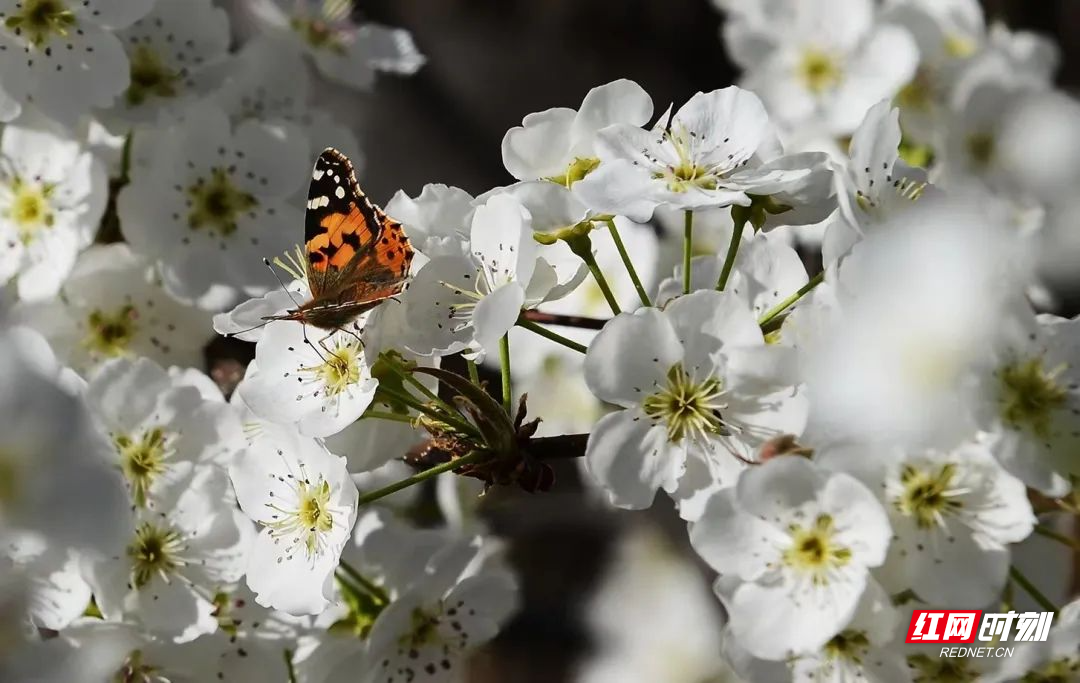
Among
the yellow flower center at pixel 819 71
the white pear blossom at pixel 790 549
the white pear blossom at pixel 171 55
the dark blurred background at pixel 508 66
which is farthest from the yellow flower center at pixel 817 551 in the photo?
the dark blurred background at pixel 508 66

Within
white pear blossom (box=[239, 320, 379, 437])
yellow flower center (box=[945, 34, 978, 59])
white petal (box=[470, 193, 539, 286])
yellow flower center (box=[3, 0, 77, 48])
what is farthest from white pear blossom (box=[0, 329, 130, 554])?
yellow flower center (box=[945, 34, 978, 59])

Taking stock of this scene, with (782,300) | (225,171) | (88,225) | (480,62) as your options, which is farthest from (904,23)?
(480,62)

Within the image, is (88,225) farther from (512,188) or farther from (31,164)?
(512,188)

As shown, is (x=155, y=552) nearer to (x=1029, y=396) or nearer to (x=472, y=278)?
(x=472, y=278)

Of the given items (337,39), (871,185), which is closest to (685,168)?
(871,185)

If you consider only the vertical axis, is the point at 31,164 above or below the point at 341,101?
above

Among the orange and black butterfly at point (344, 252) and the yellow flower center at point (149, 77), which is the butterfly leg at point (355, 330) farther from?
the yellow flower center at point (149, 77)

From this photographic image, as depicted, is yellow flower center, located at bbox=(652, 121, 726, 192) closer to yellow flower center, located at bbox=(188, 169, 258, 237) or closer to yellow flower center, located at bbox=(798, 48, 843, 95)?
yellow flower center, located at bbox=(188, 169, 258, 237)
